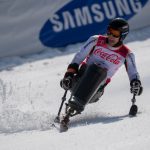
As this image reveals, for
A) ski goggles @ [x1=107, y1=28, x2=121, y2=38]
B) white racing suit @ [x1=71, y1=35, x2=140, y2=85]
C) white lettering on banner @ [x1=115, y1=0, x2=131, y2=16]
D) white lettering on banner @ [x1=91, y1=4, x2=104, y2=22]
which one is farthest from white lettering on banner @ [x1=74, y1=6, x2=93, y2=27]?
ski goggles @ [x1=107, y1=28, x2=121, y2=38]

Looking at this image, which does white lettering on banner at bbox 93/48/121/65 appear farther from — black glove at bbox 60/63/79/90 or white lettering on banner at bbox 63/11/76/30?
white lettering on banner at bbox 63/11/76/30

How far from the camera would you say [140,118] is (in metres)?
5.83

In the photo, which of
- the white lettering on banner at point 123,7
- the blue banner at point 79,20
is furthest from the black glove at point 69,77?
the white lettering on banner at point 123,7

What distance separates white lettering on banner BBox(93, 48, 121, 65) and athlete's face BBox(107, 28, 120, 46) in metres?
0.16

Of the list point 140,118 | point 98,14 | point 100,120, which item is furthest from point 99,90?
point 98,14

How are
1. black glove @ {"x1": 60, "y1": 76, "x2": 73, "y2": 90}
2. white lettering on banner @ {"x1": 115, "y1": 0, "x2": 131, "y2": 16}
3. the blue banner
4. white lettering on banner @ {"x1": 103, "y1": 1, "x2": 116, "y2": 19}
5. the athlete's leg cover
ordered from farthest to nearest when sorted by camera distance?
white lettering on banner @ {"x1": 115, "y1": 0, "x2": 131, "y2": 16}
white lettering on banner @ {"x1": 103, "y1": 1, "x2": 116, "y2": 19}
the blue banner
black glove @ {"x1": 60, "y1": 76, "x2": 73, "y2": 90}
the athlete's leg cover

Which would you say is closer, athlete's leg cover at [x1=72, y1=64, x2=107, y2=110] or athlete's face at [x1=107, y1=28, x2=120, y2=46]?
athlete's leg cover at [x1=72, y1=64, x2=107, y2=110]

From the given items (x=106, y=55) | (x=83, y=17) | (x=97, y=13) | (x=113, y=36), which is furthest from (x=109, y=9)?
(x=113, y=36)

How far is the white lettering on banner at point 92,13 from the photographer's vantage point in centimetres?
1053

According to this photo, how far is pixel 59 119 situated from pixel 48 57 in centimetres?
418

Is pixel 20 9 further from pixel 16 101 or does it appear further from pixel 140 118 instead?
pixel 140 118

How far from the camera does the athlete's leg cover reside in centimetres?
625

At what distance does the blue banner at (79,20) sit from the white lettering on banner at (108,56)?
3.69m

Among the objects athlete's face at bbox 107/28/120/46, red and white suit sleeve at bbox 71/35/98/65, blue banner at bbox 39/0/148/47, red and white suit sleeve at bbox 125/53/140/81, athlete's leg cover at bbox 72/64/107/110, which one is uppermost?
athlete's face at bbox 107/28/120/46
